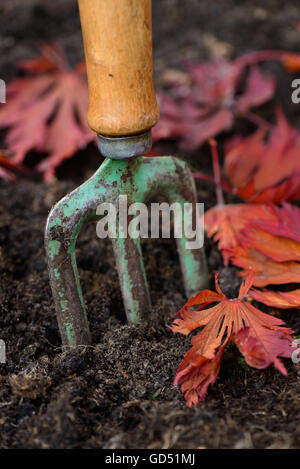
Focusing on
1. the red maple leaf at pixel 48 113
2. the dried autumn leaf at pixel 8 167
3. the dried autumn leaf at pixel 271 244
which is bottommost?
the dried autumn leaf at pixel 271 244

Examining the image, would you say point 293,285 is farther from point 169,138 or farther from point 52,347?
point 169,138

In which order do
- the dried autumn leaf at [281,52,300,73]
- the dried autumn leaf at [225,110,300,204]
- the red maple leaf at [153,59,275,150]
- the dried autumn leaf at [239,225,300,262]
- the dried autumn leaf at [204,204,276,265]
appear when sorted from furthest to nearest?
the dried autumn leaf at [281,52,300,73] → the red maple leaf at [153,59,275,150] → the dried autumn leaf at [225,110,300,204] → the dried autumn leaf at [204,204,276,265] → the dried autumn leaf at [239,225,300,262]

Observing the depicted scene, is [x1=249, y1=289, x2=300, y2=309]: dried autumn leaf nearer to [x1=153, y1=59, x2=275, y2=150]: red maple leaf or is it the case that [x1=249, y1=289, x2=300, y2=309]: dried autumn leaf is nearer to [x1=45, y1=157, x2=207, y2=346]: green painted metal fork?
[x1=45, y1=157, x2=207, y2=346]: green painted metal fork

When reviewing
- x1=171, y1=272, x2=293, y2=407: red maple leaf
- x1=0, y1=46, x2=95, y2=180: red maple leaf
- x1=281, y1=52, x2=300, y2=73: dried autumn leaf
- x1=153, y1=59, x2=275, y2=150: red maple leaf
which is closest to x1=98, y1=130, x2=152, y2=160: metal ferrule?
x1=171, y1=272, x2=293, y2=407: red maple leaf

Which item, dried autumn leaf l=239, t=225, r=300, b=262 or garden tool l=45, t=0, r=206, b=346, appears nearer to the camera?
garden tool l=45, t=0, r=206, b=346

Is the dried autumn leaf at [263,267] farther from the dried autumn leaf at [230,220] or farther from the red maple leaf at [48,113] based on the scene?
the red maple leaf at [48,113]

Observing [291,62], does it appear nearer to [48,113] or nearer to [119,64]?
[48,113]

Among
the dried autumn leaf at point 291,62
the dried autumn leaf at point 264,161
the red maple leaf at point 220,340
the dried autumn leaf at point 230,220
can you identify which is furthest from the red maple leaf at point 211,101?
the red maple leaf at point 220,340
